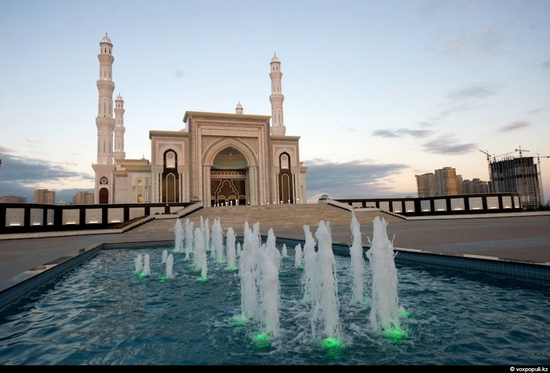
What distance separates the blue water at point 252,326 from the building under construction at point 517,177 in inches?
2051

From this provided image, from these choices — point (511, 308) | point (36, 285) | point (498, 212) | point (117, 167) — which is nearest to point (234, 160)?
point (117, 167)

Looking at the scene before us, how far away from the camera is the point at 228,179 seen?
36281 millimetres

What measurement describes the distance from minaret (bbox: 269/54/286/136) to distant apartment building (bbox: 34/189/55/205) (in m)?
58.2

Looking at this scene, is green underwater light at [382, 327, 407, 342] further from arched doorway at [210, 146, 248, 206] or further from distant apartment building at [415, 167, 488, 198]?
distant apartment building at [415, 167, 488, 198]

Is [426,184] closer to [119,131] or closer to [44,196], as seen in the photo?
[119,131]

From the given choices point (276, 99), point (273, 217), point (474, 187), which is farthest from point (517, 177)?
point (273, 217)

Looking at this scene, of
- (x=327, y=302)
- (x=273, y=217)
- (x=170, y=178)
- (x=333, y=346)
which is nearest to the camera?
(x=333, y=346)

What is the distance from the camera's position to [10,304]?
4535 millimetres

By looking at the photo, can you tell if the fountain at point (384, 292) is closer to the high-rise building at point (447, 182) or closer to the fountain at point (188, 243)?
the fountain at point (188, 243)

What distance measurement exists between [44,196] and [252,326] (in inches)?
3325

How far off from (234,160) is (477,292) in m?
33.0

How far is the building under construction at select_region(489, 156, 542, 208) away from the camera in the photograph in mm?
49344

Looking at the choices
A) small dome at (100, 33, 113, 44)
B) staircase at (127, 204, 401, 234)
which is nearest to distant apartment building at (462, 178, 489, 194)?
staircase at (127, 204, 401, 234)

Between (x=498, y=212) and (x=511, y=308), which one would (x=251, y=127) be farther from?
(x=511, y=308)
